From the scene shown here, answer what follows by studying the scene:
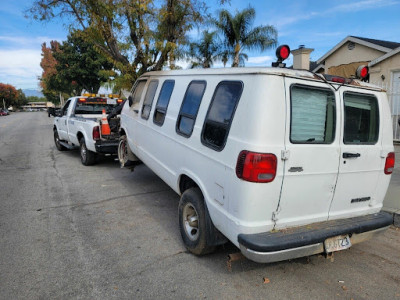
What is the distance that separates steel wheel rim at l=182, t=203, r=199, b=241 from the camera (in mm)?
3490

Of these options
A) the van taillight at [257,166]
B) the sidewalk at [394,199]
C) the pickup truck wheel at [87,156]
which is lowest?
the sidewalk at [394,199]

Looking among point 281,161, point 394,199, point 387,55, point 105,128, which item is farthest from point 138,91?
point 387,55

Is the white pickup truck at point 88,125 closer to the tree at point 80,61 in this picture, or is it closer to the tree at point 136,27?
the tree at point 136,27

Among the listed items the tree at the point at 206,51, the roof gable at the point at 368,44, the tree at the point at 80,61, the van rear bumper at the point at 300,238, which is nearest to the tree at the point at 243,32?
the tree at the point at 206,51

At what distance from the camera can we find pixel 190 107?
11.8 feet

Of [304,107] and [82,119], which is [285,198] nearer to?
[304,107]

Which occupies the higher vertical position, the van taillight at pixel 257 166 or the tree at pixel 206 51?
the tree at pixel 206 51

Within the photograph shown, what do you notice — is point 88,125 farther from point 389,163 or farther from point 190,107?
point 389,163

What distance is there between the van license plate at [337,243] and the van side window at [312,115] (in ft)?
3.03

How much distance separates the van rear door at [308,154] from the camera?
268 cm

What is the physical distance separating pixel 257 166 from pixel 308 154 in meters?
0.54

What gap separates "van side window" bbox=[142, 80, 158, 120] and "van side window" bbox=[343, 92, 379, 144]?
2.88 meters

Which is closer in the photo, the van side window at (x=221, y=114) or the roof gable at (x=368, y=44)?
the van side window at (x=221, y=114)

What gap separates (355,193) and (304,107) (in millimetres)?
1102
